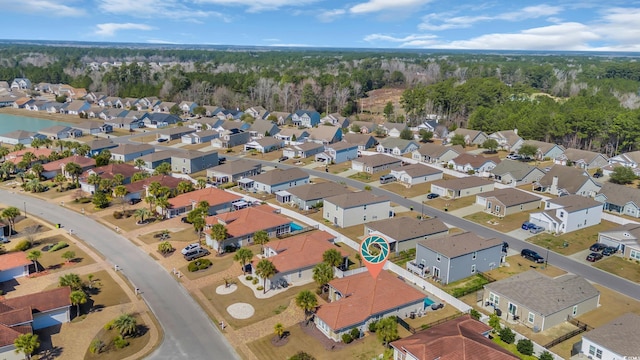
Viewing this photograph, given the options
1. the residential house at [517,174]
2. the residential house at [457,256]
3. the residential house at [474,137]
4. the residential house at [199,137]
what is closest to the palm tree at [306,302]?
the residential house at [457,256]

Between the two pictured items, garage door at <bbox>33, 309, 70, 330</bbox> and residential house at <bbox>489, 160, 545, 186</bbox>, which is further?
residential house at <bbox>489, 160, 545, 186</bbox>

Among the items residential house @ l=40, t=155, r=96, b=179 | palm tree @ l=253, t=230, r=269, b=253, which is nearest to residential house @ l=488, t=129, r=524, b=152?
palm tree @ l=253, t=230, r=269, b=253

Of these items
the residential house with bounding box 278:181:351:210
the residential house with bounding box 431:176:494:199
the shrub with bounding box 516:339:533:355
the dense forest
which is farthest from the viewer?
the dense forest

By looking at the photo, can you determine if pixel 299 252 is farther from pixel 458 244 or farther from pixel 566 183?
pixel 566 183

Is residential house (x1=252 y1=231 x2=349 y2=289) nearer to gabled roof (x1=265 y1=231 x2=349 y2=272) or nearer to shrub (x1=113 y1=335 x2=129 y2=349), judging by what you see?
gabled roof (x1=265 y1=231 x2=349 y2=272)

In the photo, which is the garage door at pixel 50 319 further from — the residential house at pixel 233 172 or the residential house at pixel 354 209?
the residential house at pixel 233 172

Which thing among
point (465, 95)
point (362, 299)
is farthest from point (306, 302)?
point (465, 95)

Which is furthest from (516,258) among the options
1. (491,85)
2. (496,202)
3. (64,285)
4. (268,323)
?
(491,85)

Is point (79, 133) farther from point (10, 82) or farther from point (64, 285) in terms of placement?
point (10, 82)
